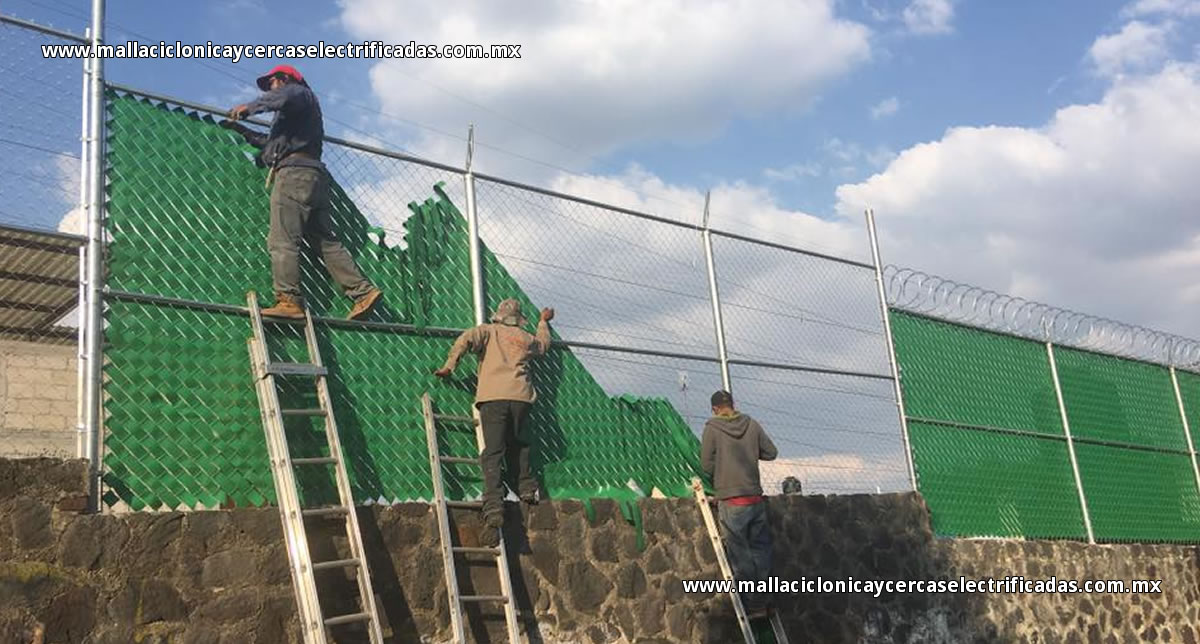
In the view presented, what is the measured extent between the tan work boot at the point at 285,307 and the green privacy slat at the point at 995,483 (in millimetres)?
6160

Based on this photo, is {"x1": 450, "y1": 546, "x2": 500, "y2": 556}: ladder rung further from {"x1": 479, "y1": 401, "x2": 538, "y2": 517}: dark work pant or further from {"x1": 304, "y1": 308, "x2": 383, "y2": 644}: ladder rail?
{"x1": 304, "y1": 308, "x2": 383, "y2": 644}: ladder rail

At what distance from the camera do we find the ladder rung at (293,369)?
592 centimetres

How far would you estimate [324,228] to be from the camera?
663cm

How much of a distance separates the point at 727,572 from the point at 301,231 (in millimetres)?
3884

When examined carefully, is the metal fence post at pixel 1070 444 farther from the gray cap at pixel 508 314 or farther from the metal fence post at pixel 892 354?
the gray cap at pixel 508 314

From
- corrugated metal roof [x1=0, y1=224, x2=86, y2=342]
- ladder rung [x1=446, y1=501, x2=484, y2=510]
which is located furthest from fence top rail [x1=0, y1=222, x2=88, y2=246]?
ladder rung [x1=446, y1=501, x2=484, y2=510]

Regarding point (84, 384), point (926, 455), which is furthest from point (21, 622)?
point (926, 455)

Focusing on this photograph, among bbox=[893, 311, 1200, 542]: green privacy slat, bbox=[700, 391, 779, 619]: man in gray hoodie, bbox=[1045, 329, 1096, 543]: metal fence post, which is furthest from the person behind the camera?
bbox=[1045, 329, 1096, 543]: metal fence post

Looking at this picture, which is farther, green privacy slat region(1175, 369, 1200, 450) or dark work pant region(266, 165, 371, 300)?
green privacy slat region(1175, 369, 1200, 450)

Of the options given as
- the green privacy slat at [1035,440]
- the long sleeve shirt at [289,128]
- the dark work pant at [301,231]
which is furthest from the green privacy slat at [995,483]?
the long sleeve shirt at [289,128]

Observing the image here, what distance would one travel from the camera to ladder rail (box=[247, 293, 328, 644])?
5.29 metres

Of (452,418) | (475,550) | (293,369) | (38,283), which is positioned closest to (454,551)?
(475,550)

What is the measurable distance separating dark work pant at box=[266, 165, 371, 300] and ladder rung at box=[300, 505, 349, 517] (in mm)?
1317

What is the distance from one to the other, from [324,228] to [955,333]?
711 centimetres
